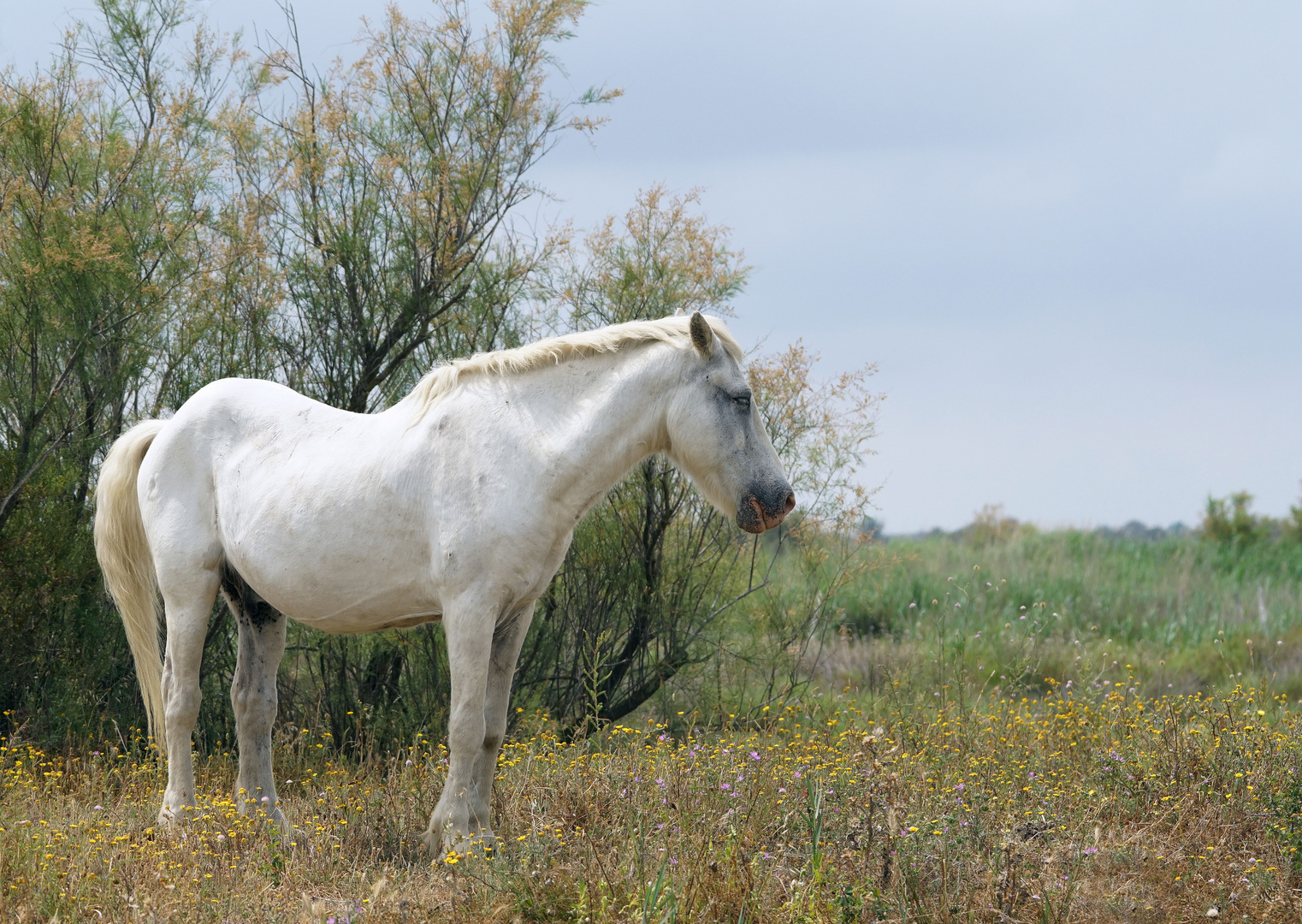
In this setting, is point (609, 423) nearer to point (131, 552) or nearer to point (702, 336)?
point (702, 336)

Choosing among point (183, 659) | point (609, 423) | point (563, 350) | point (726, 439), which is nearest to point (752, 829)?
point (726, 439)

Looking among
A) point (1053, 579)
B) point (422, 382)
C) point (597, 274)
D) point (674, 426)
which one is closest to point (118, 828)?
point (422, 382)

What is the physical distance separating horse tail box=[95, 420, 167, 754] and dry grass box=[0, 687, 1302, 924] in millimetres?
676

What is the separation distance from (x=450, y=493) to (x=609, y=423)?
675mm

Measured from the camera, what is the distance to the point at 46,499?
6.91m

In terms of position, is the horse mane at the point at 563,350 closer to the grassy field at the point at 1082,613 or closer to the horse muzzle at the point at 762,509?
the horse muzzle at the point at 762,509

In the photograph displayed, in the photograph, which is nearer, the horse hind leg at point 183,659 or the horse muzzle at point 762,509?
the horse muzzle at point 762,509

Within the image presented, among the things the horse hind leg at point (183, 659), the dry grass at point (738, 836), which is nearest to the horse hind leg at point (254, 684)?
the horse hind leg at point (183, 659)

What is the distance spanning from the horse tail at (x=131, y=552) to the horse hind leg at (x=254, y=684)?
511mm

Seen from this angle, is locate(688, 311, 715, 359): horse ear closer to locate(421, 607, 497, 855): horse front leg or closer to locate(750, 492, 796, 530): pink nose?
locate(750, 492, 796, 530): pink nose

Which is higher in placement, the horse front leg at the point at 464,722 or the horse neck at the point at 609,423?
the horse neck at the point at 609,423

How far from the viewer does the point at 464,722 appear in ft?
14.3

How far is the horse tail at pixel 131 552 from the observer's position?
5.59 meters

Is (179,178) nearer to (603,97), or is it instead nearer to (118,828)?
(603,97)
